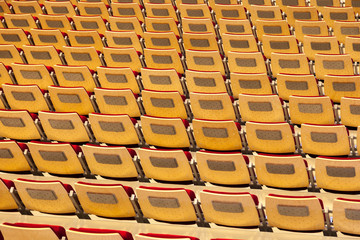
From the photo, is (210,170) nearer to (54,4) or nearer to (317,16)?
(317,16)

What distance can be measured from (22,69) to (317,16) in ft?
2.41

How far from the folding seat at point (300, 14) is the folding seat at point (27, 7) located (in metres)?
0.71

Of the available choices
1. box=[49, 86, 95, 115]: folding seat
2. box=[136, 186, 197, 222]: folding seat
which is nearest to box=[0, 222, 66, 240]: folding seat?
box=[136, 186, 197, 222]: folding seat

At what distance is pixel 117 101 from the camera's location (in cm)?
113

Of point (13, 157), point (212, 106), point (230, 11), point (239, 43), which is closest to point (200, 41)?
point (239, 43)

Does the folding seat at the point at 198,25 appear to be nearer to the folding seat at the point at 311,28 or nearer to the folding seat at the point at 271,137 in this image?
the folding seat at the point at 311,28

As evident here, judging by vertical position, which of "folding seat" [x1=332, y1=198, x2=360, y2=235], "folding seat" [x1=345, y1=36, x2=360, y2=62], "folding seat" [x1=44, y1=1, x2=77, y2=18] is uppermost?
"folding seat" [x1=44, y1=1, x2=77, y2=18]

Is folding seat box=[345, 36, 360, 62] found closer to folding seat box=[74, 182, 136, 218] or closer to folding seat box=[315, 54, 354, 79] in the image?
folding seat box=[315, 54, 354, 79]

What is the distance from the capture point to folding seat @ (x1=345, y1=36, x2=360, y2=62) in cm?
126

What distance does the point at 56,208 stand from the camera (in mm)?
962

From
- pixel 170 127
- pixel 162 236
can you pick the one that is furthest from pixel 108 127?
pixel 162 236

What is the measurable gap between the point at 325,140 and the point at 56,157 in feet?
1.55

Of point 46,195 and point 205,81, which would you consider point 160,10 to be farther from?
point 46,195

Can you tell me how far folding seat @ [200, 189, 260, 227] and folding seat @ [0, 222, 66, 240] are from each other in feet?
0.76
